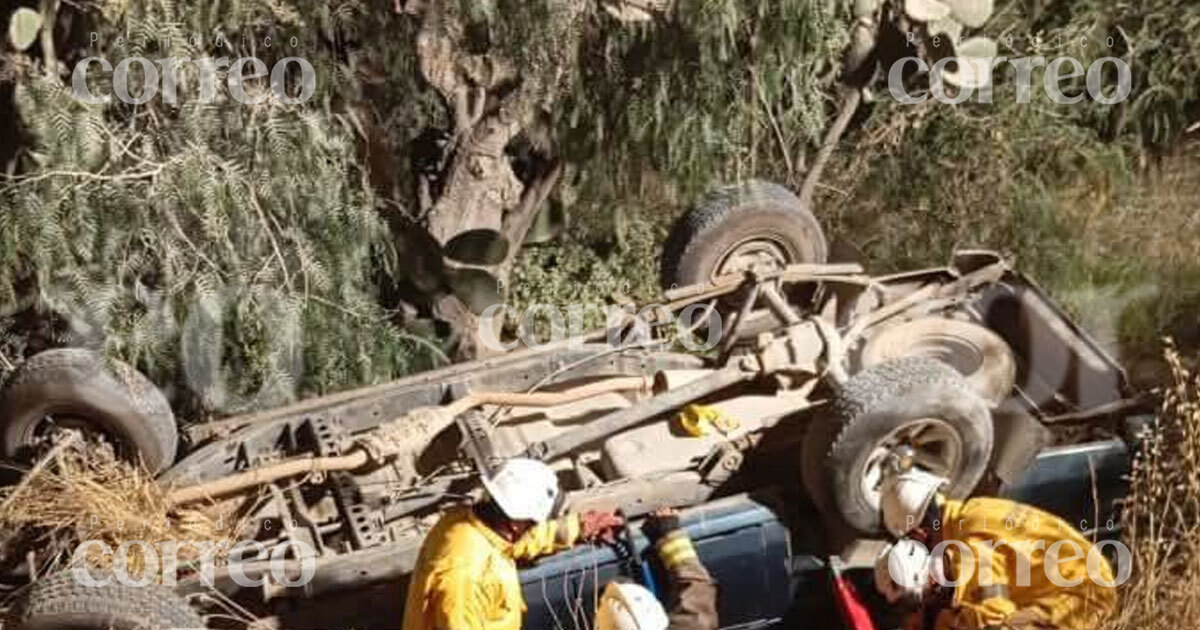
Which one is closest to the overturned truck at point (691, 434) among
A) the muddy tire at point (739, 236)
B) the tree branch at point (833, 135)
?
the muddy tire at point (739, 236)

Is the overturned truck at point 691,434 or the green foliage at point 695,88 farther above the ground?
the green foliage at point 695,88

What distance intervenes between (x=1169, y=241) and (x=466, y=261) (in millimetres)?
4191

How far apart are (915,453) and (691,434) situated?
34.5 inches

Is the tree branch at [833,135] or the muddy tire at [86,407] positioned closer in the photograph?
the muddy tire at [86,407]

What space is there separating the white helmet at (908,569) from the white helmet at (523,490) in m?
1.15

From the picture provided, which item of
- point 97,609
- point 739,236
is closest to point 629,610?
point 97,609

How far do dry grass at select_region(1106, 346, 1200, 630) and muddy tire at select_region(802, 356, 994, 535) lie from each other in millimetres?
600

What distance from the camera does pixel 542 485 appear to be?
15.9 feet

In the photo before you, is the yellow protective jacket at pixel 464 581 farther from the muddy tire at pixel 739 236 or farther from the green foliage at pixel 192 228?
the muddy tire at pixel 739 236

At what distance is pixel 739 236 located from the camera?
7.03 metres

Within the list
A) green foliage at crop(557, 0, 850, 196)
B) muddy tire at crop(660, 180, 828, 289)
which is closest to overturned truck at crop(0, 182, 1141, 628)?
muddy tire at crop(660, 180, 828, 289)

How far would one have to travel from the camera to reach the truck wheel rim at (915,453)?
17.6 feet

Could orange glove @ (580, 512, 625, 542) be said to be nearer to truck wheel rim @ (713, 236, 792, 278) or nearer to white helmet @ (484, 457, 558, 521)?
white helmet @ (484, 457, 558, 521)

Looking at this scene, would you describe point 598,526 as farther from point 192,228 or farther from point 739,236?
point 192,228
